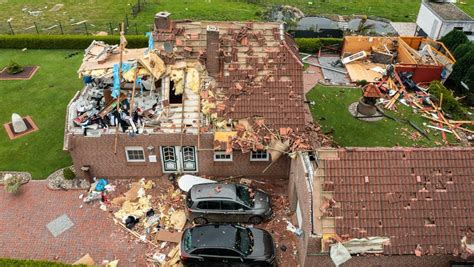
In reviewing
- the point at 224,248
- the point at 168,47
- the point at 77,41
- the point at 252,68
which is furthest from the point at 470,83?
the point at 77,41

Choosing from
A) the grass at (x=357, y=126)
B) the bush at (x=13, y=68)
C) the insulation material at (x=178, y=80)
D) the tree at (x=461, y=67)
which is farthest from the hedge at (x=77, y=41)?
the insulation material at (x=178, y=80)

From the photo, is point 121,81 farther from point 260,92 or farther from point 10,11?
point 10,11

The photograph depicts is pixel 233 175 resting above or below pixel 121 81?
below

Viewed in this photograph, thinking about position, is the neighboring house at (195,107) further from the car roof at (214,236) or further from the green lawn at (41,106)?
the car roof at (214,236)

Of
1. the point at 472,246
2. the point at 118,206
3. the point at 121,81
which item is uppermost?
the point at 121,81

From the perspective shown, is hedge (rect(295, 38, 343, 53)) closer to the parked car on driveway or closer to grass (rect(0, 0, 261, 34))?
grass (rect(0, 0, 261, 34))

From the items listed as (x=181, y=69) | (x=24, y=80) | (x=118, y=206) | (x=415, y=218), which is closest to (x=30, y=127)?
(x=24, y=80)

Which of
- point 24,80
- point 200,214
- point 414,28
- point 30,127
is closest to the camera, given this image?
point 200,214
